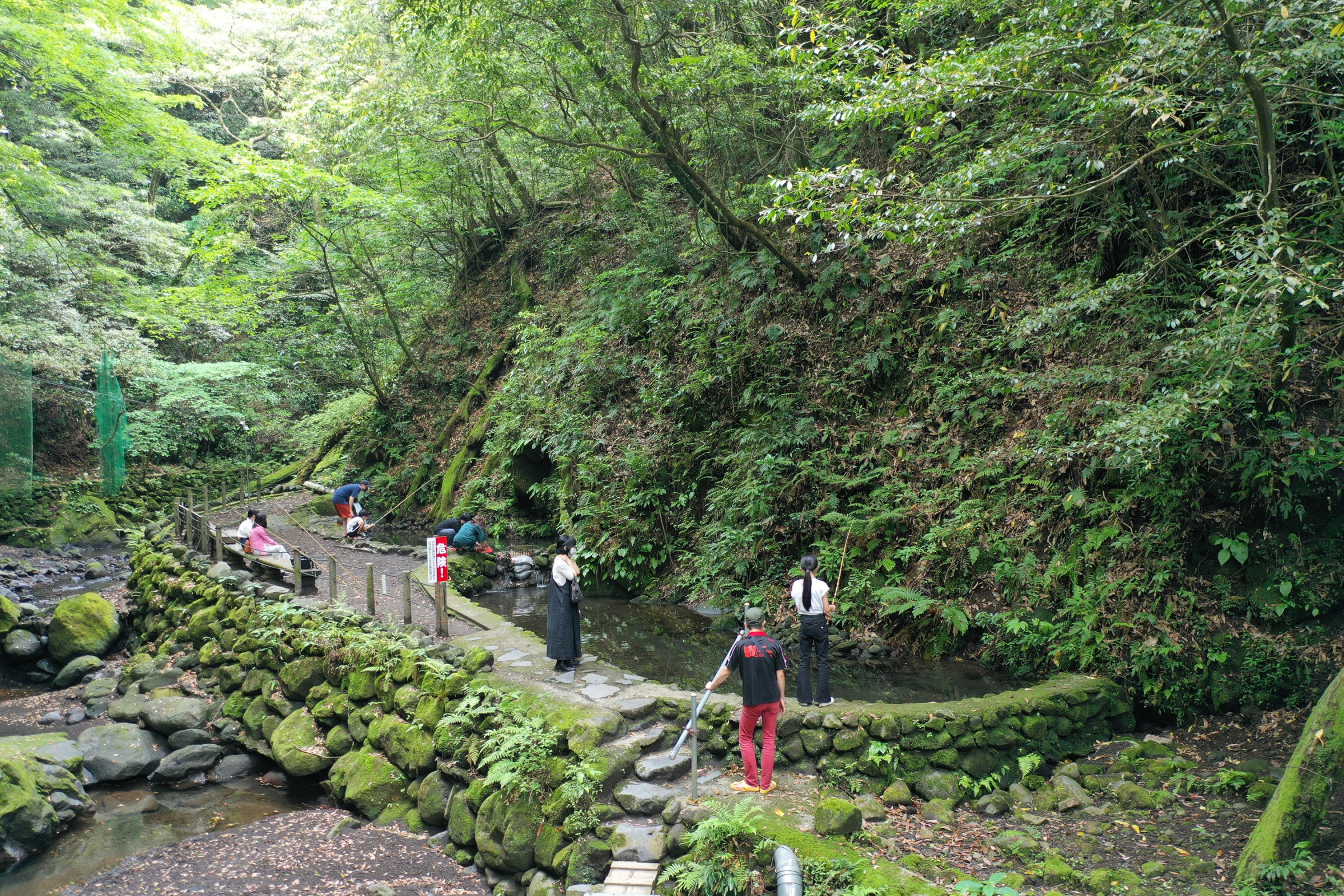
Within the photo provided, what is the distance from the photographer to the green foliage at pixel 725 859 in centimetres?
541

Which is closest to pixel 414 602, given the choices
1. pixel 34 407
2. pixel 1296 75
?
pixel 1296 75

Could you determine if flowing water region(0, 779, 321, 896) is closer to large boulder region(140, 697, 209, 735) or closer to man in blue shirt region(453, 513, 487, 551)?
large boulder region(140, 697, 209, 735)

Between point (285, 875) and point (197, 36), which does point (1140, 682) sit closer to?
point (285, 875)

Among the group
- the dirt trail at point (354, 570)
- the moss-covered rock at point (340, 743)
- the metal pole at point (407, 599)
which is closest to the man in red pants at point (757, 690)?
the dirt trail at point (354, 570)

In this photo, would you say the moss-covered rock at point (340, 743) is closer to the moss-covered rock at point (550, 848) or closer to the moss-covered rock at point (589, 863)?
the moss-covered rock at point (550, 848)

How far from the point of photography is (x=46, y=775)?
28.4 ft

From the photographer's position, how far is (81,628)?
1393 centimetres

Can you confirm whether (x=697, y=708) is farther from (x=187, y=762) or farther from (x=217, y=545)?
(x=217, y=545)

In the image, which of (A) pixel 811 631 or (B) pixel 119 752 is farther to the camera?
(B) pixel 119 752

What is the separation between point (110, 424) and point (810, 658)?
2182cm

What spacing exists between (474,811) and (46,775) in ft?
17.4

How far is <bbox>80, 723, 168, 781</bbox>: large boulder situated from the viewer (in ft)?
31.1

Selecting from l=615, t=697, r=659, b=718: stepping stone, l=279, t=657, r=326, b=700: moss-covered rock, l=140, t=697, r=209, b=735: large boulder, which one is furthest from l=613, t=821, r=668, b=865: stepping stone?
l=140, t=697, r=209, b=735: large boulder

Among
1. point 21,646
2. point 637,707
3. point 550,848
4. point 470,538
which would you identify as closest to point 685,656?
point 637,707
